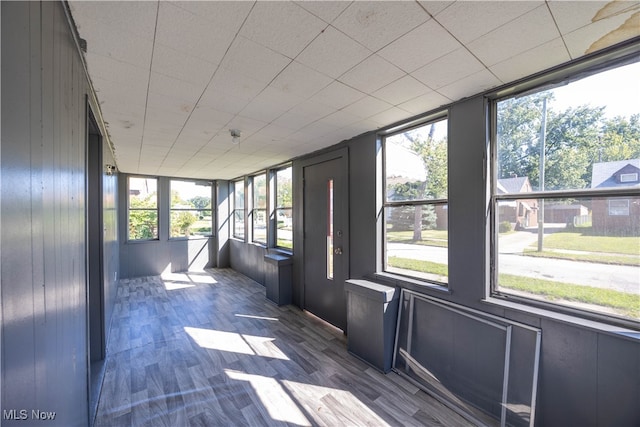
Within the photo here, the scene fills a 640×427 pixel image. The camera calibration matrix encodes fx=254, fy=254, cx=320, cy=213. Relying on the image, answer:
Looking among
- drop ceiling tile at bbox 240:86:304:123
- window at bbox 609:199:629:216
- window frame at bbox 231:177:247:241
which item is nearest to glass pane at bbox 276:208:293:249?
window frame at bbox 231:177:247:241

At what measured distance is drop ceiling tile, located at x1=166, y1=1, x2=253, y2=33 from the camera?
1162mm

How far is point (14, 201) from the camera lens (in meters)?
0.76

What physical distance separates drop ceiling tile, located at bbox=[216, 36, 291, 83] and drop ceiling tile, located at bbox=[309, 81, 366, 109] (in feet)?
1.40

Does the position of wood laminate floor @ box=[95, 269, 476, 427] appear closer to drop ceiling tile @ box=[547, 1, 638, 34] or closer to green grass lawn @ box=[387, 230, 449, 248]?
green grass lawn @ box=[387, 230, 449, 248]

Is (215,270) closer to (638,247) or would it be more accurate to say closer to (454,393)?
(454,393)

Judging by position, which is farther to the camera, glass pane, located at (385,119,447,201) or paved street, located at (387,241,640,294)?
glass pane, located at (385,119,447,201)

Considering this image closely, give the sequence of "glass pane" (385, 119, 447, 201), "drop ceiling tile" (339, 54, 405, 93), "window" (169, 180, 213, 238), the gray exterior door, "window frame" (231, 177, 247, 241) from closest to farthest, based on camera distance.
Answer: "drop ceiling tile" (339, 54, 405, 93)
"glass pane" (385, 119, 447, 201)
the gray exterior door
"window frame" (231, 177, 247, 241)
"window" (169, 180, 213, 238)

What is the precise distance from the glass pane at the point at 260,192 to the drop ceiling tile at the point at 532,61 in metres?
4.61

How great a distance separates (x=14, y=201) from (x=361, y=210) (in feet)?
9.19

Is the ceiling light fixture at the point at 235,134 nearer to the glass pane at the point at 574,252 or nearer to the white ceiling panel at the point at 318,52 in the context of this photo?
the white ceiling panel at the point at 318,52

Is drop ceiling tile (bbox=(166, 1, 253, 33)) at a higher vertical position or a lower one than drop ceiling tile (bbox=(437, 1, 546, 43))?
lower

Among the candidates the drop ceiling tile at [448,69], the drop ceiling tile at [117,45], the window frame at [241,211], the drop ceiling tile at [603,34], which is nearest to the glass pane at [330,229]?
the drop ceiling tile at [448,69]

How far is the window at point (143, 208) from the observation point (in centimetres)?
612

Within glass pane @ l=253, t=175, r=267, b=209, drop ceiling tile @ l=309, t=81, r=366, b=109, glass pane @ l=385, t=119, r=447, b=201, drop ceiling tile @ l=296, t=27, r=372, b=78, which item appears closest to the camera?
drop ceiling tile @ l=296, t=27, r=372, b=78
